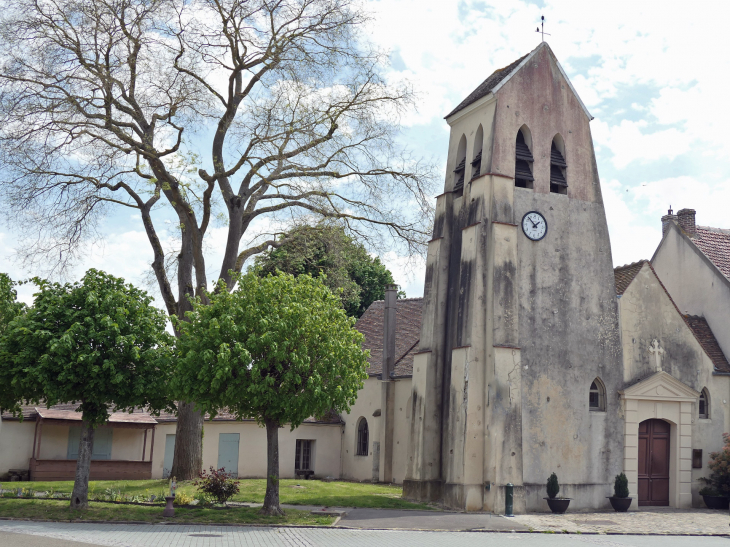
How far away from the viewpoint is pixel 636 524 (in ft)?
63.5

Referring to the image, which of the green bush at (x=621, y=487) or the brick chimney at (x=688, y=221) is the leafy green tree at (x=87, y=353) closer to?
the green bush at (x=621, y=487)

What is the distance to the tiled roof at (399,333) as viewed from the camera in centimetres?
3139

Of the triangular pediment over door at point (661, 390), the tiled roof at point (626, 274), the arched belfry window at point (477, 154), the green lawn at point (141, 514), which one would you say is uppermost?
the arched belfry window at point (477, 154)

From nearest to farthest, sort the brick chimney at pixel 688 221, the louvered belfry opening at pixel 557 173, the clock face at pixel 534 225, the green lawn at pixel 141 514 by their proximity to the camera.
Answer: the green lawn at pixel 141 514
the clock face at pixel 534 225
the louvered belfry opening at pixel 557 173
the brick chimney at pixel 688 221

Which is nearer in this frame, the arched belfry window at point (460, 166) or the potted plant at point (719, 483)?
the potted plant at point (719, 483)

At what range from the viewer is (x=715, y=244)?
92.0ft

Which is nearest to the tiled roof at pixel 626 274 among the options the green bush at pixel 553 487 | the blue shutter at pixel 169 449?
the green bush at pixel 553 487

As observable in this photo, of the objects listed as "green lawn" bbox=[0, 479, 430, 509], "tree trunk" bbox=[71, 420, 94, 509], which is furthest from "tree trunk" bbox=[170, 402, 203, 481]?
"tree trunk" bbox=[71, 420, 94, 509]

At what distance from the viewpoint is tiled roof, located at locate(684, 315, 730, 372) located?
25156 millimetres

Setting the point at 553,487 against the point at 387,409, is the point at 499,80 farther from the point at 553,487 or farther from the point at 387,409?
the point at 387,409

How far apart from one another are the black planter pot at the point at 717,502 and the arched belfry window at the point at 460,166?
41.3 ft

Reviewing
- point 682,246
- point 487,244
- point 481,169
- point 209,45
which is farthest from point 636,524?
point 209,45

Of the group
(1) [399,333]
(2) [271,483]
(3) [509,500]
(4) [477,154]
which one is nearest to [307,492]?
(2) [271,483]

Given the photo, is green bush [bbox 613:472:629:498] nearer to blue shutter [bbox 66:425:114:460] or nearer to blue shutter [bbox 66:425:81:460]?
blue shutter [bbox 66:425:114:460]
